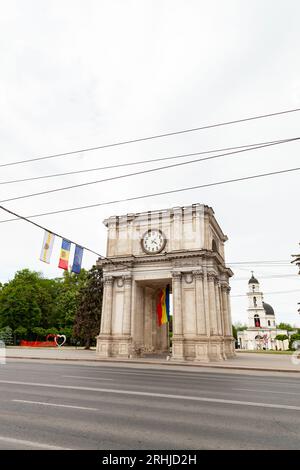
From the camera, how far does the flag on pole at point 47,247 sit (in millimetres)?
14836

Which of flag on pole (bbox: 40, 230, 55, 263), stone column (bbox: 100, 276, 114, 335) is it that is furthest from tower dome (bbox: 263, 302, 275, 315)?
flag on pole (bbox: 40, 230, 55, 263)

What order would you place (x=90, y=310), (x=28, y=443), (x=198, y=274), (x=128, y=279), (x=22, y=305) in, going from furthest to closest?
1. (x=22, y=305)
2. (x=90, y=310)
3. (x=128, y=279)
4. (x=198, y=274)
5. (x=28, y=443)

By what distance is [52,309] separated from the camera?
216 feet

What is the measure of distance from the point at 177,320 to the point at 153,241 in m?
8.30

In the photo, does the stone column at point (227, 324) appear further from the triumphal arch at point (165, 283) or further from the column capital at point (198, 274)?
the column capital at point (198, 274)

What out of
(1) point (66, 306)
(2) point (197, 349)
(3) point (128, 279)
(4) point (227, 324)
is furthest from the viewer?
(1) point (66, 306)

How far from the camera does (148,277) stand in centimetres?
3016

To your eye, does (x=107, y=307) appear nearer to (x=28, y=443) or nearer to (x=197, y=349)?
(x=197, y=349)

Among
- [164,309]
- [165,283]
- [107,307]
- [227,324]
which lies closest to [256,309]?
[227,324]

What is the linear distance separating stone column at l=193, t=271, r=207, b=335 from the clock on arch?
192 inches

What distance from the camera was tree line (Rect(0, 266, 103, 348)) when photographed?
4512 cm
